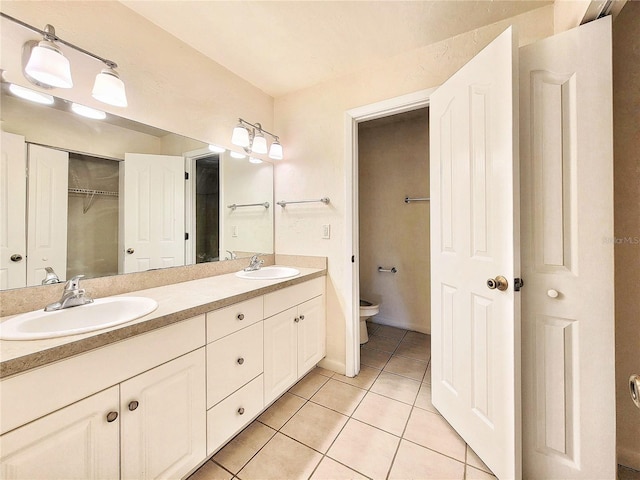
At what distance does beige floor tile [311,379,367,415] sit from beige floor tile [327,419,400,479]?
0.15m

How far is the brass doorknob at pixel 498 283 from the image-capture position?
1030 mm

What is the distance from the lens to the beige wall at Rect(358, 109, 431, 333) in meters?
2.70

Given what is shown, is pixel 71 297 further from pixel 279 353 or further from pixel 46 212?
pixel 279 353

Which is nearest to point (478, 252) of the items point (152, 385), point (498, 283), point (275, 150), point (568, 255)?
point (498, 283)

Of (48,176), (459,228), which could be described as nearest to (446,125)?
(459,228)

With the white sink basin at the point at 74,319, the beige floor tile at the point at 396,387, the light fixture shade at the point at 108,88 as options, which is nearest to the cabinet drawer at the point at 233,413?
the white sink basin at the point at 74,319

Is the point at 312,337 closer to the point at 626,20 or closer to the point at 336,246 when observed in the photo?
the point at 336,246

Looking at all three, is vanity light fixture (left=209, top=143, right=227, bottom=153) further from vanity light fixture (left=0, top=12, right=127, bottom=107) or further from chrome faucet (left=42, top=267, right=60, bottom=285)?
chrome faucet (left=42, top=267, right=60, bottom=285)

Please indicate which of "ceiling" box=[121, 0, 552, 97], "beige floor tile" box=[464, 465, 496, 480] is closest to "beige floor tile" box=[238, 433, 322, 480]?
"beige floor tile" box=[464, 465, 496, 480]

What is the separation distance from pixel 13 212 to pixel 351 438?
1857mm

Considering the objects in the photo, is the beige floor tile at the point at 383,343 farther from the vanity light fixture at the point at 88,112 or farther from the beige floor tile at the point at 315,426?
the vanity light fixture at the point at 88,112

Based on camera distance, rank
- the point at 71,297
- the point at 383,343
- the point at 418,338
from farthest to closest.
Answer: the point at 418,338 < the point at 383,343 < the point at 71,297

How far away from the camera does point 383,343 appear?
98.3 inches

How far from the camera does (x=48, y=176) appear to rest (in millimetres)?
1114
